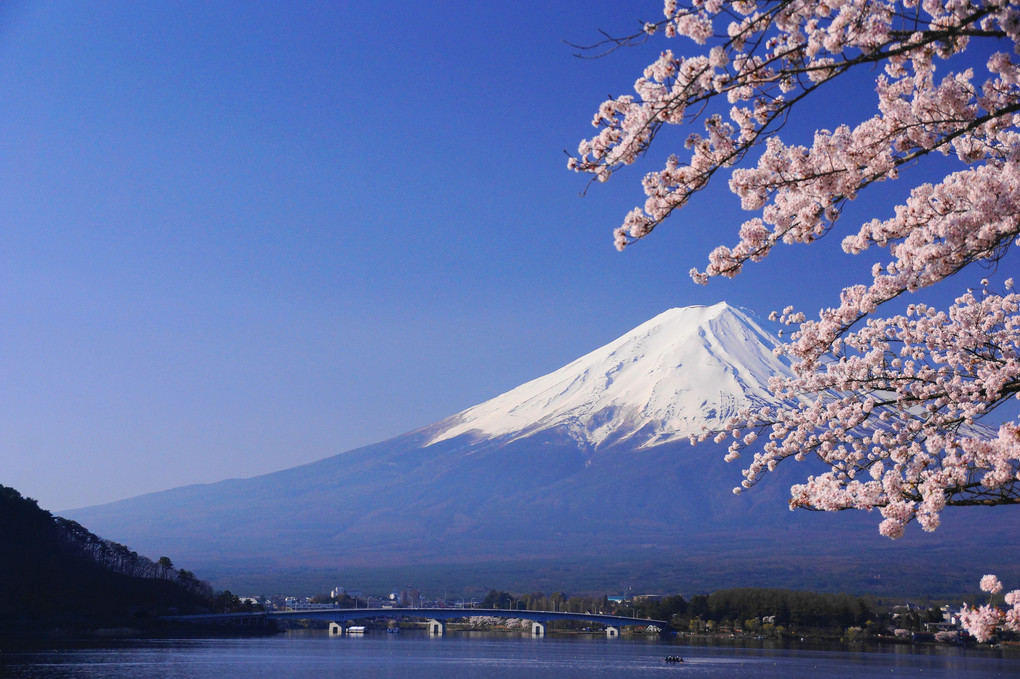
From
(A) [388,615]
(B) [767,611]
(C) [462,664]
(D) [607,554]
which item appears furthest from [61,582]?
(D) [607,554]

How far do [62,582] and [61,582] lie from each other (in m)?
0.20

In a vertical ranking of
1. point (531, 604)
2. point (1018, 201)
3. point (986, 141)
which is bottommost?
point (531, 604)

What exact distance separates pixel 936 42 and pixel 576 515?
194354mm

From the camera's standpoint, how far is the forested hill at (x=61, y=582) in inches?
2201

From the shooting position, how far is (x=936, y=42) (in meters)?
4.77

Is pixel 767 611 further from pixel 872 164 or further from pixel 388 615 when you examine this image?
pixel 872 164

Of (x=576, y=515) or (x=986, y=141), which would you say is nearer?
(x=986, y=141)

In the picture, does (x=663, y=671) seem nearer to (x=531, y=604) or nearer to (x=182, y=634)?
(x=182, y=634)

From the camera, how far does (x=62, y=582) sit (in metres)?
60.4

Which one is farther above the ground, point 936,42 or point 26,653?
point 936,42

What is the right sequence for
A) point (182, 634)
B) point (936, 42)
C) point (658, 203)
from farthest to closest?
point (182, 634)
point (658, 203)
point (936, 42)

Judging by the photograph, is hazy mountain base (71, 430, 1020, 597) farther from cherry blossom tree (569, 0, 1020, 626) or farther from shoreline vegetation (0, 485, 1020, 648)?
cherry blossom tree (569, 0, 1020, 626)

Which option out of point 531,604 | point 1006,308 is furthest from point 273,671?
point 531,604

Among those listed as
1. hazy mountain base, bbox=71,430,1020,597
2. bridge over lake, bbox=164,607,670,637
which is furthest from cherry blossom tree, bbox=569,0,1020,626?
hazy mountain base, bbox=71,430,1020,597
